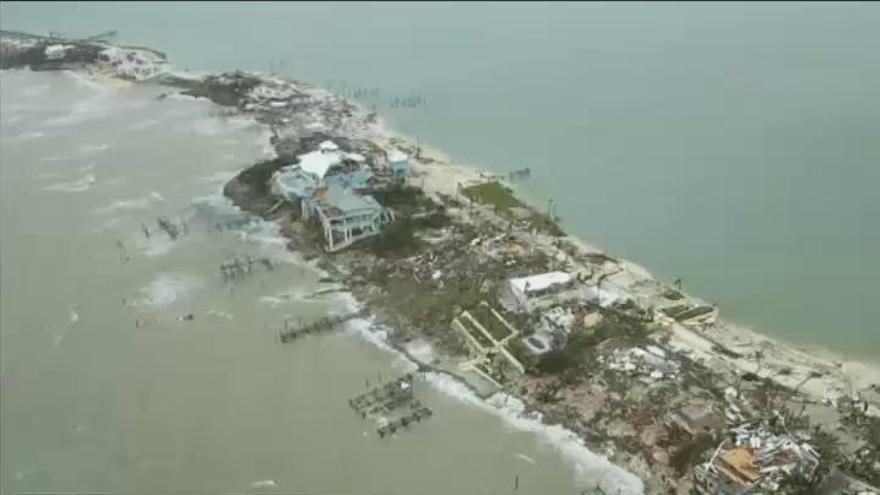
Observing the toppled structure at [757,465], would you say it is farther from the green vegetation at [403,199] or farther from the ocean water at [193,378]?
the green vegetation at [403,199]

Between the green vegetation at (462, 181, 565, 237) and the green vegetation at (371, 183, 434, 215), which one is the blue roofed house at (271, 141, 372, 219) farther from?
the green vegetation at (462, 181, 565, 237)

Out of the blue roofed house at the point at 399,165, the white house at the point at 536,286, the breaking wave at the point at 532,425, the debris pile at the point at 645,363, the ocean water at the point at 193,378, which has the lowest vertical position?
the ocean water at the point at 193,378

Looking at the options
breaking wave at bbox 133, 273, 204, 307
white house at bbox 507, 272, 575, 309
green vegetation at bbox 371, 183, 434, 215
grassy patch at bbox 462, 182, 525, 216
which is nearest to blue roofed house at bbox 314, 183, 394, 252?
green vegetation at bbox 371, 183, 434, 215

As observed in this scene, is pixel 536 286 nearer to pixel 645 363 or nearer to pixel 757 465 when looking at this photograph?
pixel 645 363

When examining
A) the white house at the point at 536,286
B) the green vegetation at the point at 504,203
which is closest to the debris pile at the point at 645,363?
the white house at the point at 536,286

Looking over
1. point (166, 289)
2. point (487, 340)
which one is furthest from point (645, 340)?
point (166, 289)

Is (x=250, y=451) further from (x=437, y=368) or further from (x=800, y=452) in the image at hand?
(x=800, y=452)
